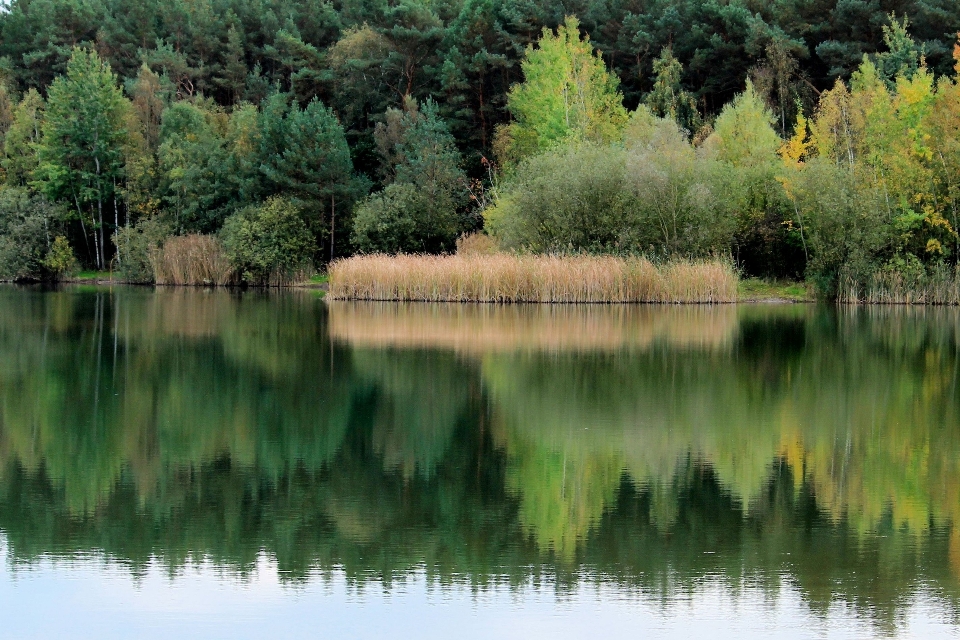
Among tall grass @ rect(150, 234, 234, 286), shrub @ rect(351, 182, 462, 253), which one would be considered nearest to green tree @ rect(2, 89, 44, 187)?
tall grass @ rect(150, 234, 234, 286)

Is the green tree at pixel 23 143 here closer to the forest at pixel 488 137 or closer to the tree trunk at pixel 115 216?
the forest at pixel 488 137

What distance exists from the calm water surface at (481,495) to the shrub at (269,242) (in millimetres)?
31320

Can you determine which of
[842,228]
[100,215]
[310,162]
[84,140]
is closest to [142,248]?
[100,215]

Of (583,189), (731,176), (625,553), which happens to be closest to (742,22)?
(731,176)

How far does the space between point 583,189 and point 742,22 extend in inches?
729

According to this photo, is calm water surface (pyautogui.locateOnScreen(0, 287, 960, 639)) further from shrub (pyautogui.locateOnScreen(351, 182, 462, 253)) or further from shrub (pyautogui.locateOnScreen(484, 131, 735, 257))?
shrub (pyautogui.locateOnScreen(351, 182, 462, 253))

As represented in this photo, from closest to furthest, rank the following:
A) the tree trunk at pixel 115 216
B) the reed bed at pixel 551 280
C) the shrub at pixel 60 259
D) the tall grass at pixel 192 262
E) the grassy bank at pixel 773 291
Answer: the reed bed at pixel 551 280
the grassy bank at pixel 773 291
the tall grass at pixel 192 262
the shrub at pixel 60 259
the tree trunk at pixel 115 216

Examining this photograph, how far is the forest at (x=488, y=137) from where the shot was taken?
37.6 m

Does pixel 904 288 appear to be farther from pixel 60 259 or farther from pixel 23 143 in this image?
pixel 23 143

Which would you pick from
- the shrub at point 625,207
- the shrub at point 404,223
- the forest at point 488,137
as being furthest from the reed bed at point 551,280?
the shrub at point 404,223

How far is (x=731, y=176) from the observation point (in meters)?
40.5

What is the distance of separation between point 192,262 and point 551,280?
23428 millimetres

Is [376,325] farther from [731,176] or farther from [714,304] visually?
[731,176]

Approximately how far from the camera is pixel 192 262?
51.4 metres
